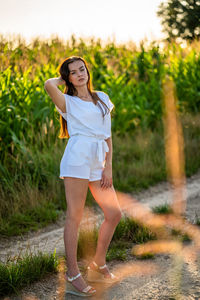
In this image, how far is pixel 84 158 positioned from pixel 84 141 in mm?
133

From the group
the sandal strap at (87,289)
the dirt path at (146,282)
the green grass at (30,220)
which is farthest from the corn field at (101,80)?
the sandal strap at (87,289)

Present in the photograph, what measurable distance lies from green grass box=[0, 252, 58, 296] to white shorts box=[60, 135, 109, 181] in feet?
2.70

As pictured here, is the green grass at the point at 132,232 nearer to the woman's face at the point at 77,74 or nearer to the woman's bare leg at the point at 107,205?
the woman's bare leg at the point at 107,205

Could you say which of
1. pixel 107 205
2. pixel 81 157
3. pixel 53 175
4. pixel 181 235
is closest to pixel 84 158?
pixel 81 157

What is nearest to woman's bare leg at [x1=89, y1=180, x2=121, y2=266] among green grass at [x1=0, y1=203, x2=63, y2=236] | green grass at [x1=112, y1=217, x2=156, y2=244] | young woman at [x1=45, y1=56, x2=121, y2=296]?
young woman at [x1=45, y1=56, x2=121, y2=296]

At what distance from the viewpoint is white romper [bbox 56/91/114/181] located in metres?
2.87

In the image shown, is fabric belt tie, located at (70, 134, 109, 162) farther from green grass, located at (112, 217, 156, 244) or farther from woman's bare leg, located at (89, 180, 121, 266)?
green grass, located at (112, 217, 156, 244)

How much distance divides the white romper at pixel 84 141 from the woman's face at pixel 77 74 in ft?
0.41

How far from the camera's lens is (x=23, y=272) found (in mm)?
3102

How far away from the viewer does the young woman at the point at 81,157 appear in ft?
9.47

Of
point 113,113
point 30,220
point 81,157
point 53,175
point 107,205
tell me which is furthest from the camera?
point 113,113

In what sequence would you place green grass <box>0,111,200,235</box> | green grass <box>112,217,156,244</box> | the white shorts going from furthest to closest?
green grass <box>0,111,200,235</box> < green grass <box>112,217,156,244</box> < the white shorts

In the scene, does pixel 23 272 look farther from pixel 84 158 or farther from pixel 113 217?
pixel 84 158

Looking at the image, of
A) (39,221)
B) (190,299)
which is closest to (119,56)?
(39,221)
